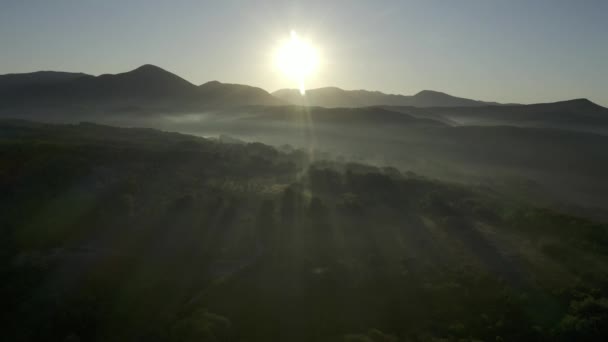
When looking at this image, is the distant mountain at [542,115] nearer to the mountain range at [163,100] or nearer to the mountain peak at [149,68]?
the mountain range at [163,100]

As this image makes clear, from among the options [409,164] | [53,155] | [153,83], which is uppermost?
[153,83]

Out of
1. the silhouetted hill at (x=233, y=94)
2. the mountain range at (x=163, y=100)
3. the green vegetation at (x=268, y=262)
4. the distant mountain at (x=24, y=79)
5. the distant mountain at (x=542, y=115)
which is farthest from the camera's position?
the distant mountain at (x=24, y=79)

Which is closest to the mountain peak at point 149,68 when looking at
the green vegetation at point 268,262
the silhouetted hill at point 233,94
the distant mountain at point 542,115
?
the silhouetted hill at point 233,94

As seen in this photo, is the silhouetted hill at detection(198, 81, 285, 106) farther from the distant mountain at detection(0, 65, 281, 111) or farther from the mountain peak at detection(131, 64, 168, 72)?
the mountain peak at detection(131, 64, 168, 72)

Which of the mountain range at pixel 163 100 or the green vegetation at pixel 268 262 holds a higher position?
the mountain range at pixel 163 100


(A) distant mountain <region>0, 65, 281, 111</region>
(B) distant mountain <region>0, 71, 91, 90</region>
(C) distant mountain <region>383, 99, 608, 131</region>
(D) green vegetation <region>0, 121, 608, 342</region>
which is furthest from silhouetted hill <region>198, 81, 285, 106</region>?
(D) green vegetation <region>0, 121, 608, 342</region>

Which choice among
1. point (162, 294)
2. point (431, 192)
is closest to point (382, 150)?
point (431, 192)

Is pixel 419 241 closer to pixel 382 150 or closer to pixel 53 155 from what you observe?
pixel 53 155
